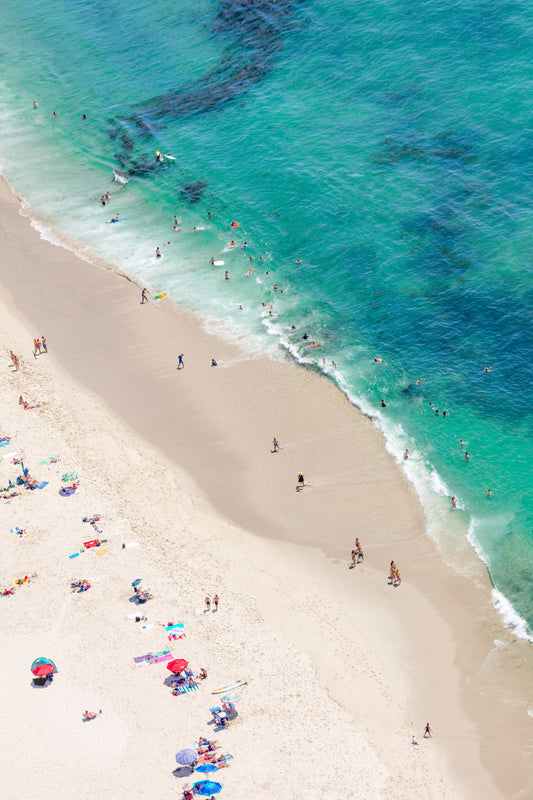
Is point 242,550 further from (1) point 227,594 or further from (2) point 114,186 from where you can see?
(2) point 114,186

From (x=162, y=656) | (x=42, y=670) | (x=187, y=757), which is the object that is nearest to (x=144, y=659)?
(x=162, y=656)

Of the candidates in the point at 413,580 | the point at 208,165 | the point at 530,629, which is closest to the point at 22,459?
the point at 413,580

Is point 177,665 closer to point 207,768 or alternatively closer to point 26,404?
point 207,768

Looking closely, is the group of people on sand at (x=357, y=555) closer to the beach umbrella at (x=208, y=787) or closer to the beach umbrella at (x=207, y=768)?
the beach umbrella at (x=207, y=768)

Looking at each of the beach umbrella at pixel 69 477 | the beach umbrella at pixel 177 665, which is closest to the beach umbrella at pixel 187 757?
the beach umbrella at pixel 177 665

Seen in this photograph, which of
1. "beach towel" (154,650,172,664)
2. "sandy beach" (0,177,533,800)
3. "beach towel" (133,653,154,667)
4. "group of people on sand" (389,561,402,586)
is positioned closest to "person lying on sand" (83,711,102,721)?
"sandy beach" (0,177,533,800)

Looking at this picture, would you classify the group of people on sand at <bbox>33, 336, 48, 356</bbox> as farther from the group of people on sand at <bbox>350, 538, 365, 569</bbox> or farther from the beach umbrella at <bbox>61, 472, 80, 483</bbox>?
the group of people on sand at <bbox>350, 538, 365, 569</bbox>

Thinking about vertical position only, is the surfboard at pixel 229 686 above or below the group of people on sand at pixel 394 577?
below
